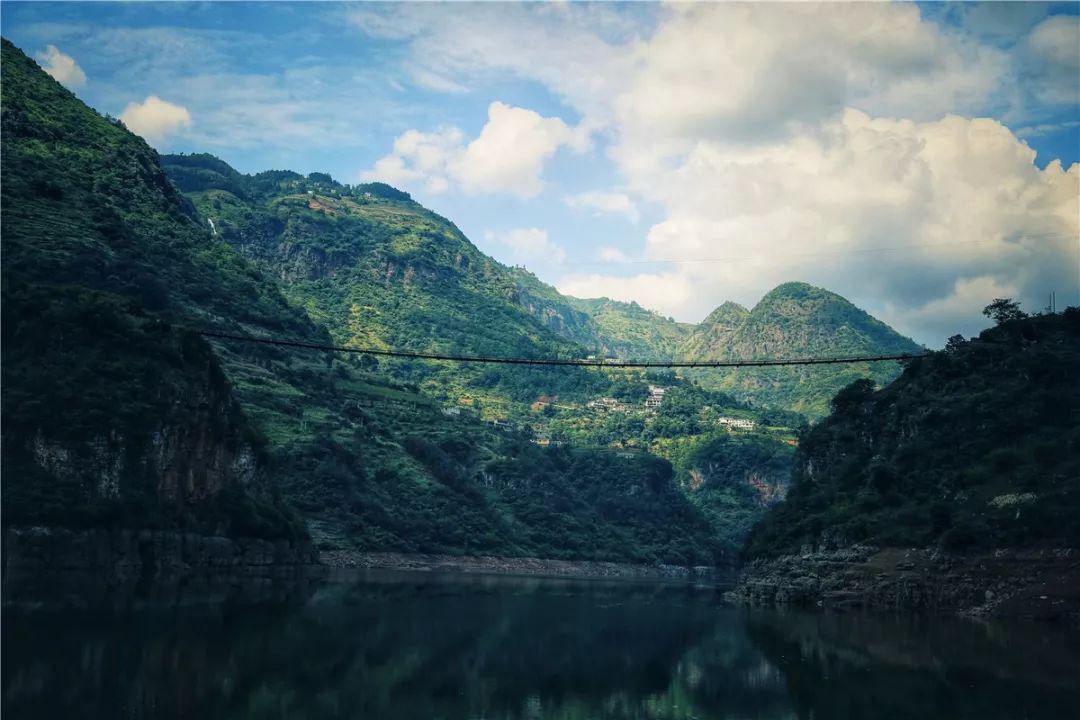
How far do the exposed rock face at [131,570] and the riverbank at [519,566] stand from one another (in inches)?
1083

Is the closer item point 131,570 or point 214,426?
point 131,570

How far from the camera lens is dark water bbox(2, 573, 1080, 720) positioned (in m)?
23.4

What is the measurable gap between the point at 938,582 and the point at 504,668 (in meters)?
30.9

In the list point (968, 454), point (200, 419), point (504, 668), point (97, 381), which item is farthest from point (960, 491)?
point (97, 381)

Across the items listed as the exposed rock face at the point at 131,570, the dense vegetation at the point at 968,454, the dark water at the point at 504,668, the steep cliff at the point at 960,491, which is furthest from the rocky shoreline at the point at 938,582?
the exposed rock face at the point at 131,570

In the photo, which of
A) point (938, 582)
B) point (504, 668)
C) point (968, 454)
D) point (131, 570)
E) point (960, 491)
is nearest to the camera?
point (504, 668)

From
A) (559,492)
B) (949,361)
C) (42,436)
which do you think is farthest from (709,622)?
(559,492)

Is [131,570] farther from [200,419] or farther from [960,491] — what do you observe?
[960,491]

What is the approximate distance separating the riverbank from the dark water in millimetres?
51484

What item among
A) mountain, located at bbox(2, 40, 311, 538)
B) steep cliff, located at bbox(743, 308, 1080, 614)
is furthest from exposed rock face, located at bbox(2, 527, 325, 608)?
steep cliff, located at bbox(743, 308, 1080, 614)

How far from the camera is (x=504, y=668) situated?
31500mm

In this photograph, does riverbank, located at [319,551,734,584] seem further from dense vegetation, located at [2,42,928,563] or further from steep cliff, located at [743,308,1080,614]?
steep cliff, located at [743,308,1080,614]

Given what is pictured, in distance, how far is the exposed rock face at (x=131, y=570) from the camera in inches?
1665

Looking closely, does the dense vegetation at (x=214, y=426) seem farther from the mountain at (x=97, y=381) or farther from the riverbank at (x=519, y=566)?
the riverbank at (x=519, y=566)
